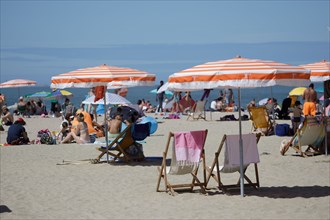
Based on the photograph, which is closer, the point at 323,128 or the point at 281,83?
the point at 281,83

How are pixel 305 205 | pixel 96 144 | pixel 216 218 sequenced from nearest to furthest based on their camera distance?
1. pixel 216 218
2. pixel 305 205
3. pixel 96 144

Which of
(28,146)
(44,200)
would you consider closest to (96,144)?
(28,146)

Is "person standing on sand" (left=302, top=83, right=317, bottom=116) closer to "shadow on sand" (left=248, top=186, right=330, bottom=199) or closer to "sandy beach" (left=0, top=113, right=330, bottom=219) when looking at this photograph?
"sandy beach" (left=0, top=113, right=330, bottom=219)

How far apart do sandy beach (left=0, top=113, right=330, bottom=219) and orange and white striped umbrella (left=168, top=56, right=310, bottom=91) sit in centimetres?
140

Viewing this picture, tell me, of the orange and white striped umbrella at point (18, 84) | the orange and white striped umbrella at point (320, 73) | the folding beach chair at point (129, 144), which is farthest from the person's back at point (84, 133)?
the orange and white striped umbrella at point (18, 84)

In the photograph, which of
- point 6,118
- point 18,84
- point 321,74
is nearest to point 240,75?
point 321,74

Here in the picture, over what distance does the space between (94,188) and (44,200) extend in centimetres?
103

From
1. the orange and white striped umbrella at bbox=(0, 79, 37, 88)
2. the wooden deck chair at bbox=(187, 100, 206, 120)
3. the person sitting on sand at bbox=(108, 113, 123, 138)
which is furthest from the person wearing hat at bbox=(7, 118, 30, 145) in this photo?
the orange and white striped umbrella at bbox=(0, 79, 37, 88)

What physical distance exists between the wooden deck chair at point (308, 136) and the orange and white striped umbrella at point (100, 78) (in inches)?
109

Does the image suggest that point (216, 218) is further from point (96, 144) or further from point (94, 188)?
point (96, 144)

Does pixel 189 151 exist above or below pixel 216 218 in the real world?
above

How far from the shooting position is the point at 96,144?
50.0ft

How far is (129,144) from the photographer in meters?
12.1

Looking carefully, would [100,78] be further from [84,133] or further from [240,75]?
[240,75]
